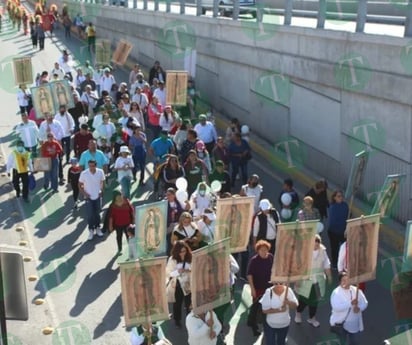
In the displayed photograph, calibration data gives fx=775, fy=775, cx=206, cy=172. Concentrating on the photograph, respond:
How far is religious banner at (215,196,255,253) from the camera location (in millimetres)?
10086

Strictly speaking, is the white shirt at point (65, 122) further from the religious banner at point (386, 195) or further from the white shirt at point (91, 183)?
the religious banner at point (386, 195)

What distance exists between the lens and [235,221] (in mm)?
10141

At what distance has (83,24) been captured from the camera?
128 feet

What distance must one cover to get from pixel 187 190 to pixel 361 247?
4.65 m

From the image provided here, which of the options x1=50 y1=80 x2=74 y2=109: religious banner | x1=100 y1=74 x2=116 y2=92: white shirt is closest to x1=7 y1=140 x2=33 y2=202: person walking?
x1=50 y1=80 x2=74 y2=109: religious banner

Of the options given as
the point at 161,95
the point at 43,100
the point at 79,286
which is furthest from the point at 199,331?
the point at 161,95

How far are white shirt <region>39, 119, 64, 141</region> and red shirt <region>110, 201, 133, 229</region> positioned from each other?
14.5 feet

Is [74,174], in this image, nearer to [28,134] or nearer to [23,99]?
[28,134]

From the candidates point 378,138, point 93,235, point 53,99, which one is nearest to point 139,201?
point 93,235

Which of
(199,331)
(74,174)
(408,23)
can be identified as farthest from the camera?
(74,174)

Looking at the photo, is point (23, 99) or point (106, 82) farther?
point (106, 82)

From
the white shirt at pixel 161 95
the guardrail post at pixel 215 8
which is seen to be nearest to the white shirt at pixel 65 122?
the white shirt at pixel 161 95

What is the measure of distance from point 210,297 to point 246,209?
224 centimetres

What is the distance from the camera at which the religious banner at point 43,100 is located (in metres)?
16.5
